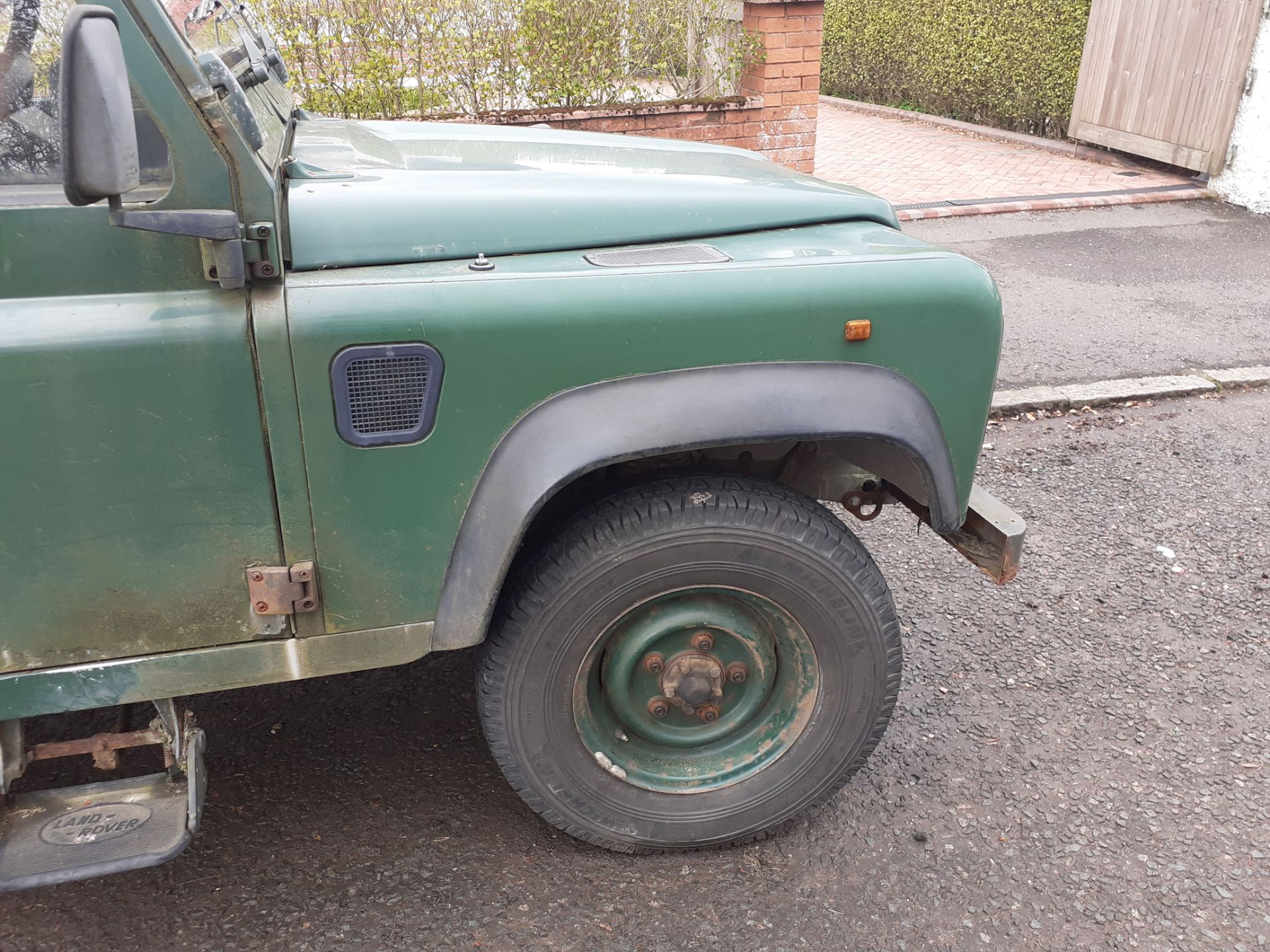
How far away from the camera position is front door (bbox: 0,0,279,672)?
5.82 ft

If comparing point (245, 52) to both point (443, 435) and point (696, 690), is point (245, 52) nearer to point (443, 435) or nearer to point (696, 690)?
point (443, 435)

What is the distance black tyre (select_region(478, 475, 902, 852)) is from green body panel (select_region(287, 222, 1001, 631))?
0.31 meters

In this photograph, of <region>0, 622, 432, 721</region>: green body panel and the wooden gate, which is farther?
the wooden gate

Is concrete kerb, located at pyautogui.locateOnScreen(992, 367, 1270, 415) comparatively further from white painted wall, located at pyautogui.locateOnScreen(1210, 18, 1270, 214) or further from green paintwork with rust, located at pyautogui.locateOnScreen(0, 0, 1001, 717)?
white painted wall, located at pyautogui.locateOnScreen(1210, 18, 1270, 214)

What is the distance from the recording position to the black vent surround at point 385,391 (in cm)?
191

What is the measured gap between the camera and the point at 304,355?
1.88 metres

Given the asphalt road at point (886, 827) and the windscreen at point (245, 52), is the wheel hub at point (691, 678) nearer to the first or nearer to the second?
the asphalt road at point (886, 827)

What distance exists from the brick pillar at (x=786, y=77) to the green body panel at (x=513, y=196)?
5440mm

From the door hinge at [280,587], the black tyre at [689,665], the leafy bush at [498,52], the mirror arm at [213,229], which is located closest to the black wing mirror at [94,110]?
the mirror arm at [213,229]

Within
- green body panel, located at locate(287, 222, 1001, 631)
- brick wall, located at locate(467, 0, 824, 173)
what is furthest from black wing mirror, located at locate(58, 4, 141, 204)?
brick wall, located at locate(467, 0, 824, 173)

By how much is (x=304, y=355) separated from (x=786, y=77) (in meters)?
7.02

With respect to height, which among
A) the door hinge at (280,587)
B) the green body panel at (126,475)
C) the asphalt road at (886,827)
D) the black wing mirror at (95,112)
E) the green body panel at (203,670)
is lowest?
the asphalt road at (886,827)

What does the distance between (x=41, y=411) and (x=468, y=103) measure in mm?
6562

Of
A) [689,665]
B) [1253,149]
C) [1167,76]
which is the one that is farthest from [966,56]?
[689,665]
